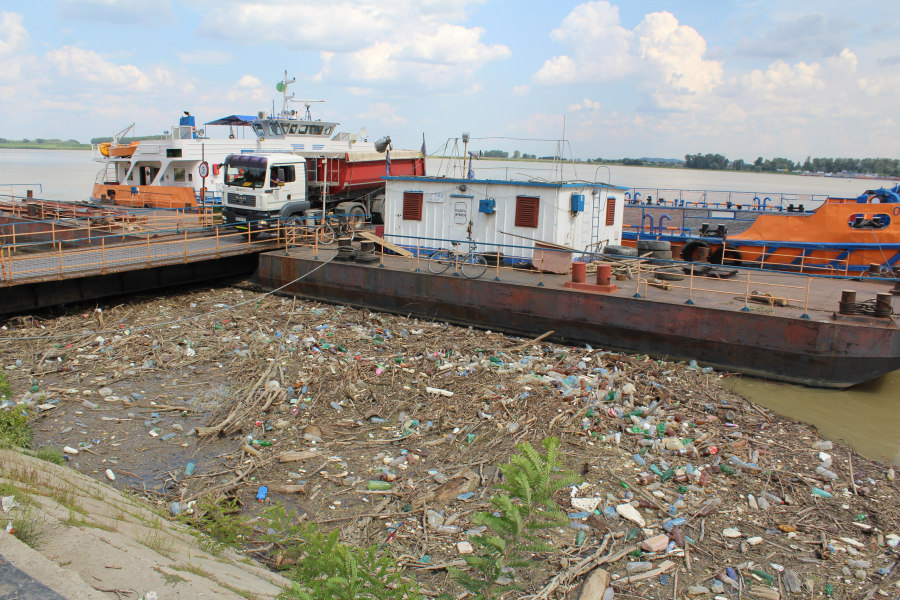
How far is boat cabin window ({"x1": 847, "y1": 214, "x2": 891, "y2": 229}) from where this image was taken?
15.9 metres

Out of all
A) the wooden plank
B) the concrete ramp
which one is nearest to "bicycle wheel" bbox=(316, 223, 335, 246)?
the wooden plank

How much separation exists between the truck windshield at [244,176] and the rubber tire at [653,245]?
11495 millimetres

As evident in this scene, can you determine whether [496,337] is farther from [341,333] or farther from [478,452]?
[478,452]

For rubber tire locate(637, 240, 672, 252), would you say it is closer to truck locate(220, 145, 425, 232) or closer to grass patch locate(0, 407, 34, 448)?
truck locate(220, 145, 425, 232)

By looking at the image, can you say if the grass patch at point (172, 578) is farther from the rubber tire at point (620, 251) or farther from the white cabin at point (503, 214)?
the rubber tire at point (620, 251)

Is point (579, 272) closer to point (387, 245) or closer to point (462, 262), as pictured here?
point (462, 262)

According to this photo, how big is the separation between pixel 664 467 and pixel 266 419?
596cm

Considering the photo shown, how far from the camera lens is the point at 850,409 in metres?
10.5

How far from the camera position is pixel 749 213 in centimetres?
2302

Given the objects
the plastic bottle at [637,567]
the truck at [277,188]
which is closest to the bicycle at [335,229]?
the truck at [277,188]

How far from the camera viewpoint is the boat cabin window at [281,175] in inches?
714

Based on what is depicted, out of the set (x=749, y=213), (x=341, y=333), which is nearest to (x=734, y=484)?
(x=341, y=333)

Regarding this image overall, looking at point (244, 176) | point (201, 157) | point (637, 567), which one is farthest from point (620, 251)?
point (201, 157)

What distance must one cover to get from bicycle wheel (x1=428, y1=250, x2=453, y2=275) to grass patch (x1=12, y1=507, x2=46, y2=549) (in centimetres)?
1130
